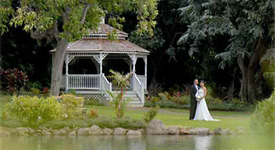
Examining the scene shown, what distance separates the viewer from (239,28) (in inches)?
1375

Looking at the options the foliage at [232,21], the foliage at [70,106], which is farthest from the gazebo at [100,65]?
the foliage at [70,106]

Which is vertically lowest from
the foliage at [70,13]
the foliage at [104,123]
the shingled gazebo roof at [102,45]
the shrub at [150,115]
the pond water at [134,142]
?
the pond water at [134,142]

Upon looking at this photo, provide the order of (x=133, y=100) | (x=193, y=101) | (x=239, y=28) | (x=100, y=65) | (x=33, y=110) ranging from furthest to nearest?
(x=100, y=65) < (x=133, y=100) < (x=239, y=28) < (x=193, y=101) < (x=33, y=110)

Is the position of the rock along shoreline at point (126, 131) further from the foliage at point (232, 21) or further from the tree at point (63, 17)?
the foliage at point (232, 21)

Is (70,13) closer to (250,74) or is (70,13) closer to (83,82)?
(83,82)

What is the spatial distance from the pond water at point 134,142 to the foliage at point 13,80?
14.8 m

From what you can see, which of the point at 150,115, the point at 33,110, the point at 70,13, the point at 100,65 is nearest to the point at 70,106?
the point at 33,110

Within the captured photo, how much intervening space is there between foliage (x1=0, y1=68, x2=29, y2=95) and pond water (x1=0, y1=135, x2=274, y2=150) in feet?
48.5

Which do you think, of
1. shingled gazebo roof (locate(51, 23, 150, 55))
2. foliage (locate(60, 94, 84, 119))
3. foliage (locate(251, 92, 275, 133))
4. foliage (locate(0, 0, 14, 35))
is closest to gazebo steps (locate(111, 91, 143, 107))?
shingled gazebo roof (locate(51, 23, 150, 55))

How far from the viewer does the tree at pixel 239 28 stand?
3391 centimetres

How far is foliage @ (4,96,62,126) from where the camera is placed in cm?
2233

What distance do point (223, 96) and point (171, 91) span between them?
4016 millimetres

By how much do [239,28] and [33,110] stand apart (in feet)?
51.7

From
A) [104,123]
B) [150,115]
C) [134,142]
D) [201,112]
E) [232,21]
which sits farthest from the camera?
[232,21]
